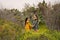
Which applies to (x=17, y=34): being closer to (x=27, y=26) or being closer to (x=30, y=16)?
(x=27, y=26)

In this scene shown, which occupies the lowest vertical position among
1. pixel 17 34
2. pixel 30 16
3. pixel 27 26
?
pixel 17 34

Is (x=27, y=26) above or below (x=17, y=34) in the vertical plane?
above

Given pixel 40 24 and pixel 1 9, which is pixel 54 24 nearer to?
pixel 40 24

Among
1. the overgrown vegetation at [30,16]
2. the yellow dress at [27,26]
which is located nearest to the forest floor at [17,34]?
the overgrown vegetation at [30,16]

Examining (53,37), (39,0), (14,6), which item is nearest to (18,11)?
(14,6)

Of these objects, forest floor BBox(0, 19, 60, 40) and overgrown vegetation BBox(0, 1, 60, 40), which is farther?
overgrown vegetation BBox(0, 1, 60, 40)

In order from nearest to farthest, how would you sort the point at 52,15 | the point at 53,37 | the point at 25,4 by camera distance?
the point at 53,37, the point at 52,15, the point at 25,4

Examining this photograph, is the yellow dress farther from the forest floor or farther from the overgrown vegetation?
the forest floor

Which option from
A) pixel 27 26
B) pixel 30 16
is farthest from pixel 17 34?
pixel 30 16

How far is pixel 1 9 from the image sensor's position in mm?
11781

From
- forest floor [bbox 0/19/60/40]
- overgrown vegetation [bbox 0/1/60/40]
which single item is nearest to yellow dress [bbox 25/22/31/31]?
overgrown vegetation [bbox 0/1/60/40]

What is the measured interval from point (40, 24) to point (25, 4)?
4.09 ft

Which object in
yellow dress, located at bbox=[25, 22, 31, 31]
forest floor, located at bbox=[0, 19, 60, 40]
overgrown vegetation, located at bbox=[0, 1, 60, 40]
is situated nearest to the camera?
forest floor, located at bbox=[0, 19, 60, 40]

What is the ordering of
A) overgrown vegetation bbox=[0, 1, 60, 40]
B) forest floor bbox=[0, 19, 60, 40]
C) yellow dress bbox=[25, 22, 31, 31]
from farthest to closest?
yellow dress bbox=[25, 22, 31, 31], overgrown vegetation bbox=[0, 1, 60, 40], forest floor bbox=[0, 19, 60, 40]
